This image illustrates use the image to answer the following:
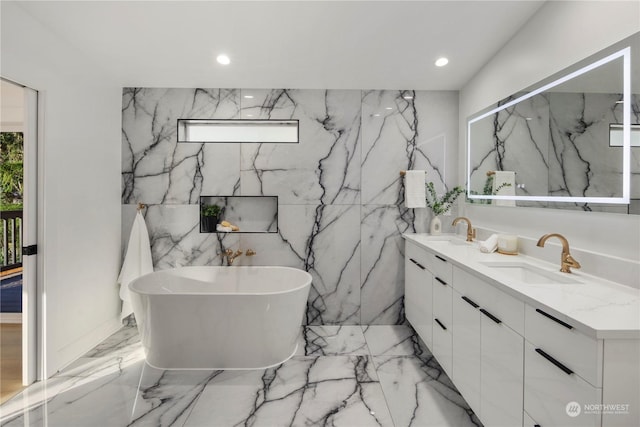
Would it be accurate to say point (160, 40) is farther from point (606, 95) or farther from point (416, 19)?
point (606, 95)

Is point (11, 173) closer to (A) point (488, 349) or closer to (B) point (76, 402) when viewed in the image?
(B) point (76, 402)

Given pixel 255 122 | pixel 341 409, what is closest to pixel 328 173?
pixel 255 122

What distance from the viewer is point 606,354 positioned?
94cm

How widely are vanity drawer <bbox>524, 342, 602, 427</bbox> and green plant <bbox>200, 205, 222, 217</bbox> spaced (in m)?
2.70

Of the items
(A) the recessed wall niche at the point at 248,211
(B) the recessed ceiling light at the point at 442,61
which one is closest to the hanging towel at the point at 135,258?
(A) the recessed wall niche at the point at 248,211

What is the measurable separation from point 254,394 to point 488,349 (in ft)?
4.67

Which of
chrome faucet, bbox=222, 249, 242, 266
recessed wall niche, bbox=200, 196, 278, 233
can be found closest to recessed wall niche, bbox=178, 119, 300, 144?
recessed wall niche, bbox=200, 196, 278, 233

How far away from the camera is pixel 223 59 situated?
8.16 feet

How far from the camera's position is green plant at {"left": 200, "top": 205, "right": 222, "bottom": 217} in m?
3.12

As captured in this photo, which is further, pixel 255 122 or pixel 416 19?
pixel 255 122

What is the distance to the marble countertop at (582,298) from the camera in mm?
954

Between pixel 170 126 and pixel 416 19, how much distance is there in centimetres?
236

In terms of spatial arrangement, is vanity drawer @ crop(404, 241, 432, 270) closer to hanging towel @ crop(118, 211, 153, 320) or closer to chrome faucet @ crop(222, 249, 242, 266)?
chrome faucet @ crop(222, 249, 242, 266)

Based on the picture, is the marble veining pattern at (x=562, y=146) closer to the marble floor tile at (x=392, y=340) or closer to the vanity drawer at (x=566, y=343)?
the vanity drawer at (x=566, y=343)
